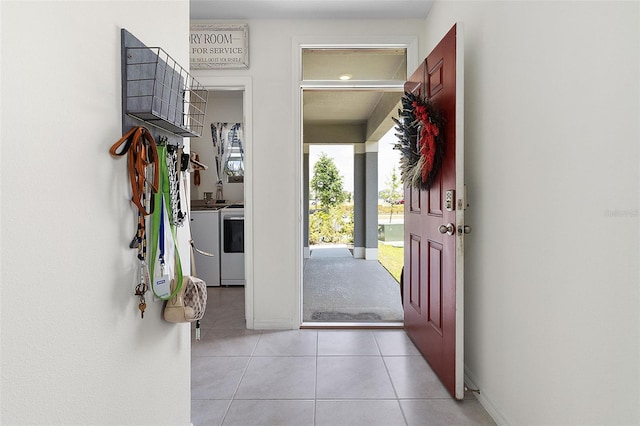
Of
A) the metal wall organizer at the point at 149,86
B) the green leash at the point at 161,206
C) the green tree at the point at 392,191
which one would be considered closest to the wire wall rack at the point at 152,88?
the metal wall organizer at the point at 149,86

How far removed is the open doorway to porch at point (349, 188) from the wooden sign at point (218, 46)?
0.55 m

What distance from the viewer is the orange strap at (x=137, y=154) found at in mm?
1170

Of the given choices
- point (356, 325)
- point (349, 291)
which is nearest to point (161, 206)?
point (356, 325)

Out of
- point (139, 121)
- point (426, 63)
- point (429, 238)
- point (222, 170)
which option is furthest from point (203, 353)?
point (222, 170)

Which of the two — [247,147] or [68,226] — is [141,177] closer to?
[68,226]

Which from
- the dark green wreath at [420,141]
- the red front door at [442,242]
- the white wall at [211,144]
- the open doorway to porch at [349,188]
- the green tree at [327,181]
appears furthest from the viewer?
the green tree at [327,181]

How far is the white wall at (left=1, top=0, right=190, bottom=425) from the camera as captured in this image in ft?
2.49

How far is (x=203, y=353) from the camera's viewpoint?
9.11ft

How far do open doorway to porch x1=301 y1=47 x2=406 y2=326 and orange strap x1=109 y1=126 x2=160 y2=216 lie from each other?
2279 millimetres

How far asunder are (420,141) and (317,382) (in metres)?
1.59

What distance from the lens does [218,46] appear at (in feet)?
10.7

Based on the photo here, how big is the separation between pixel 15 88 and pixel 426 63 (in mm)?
2421

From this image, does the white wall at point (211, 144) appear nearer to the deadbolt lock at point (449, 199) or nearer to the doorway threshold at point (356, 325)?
the doorway threshold at point (356, 325)

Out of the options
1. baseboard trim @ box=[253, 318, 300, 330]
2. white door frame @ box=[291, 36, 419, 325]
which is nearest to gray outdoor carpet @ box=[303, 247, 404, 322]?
baseboard trim @ box=[253, 318, 300, 330]
